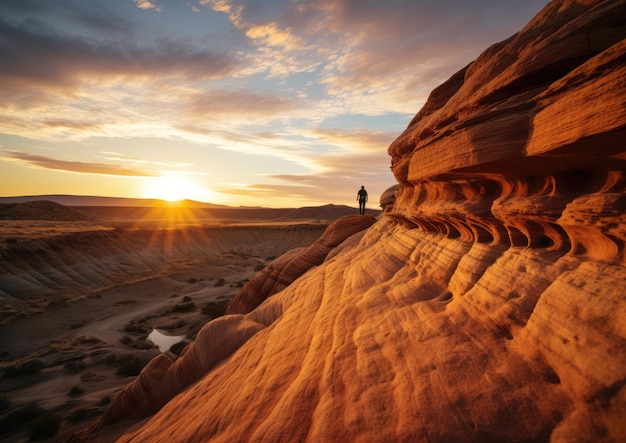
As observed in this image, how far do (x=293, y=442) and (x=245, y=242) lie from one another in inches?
2801

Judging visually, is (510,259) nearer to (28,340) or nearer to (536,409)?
(536,409)

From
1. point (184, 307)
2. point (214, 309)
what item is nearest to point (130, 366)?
point (214, 309)

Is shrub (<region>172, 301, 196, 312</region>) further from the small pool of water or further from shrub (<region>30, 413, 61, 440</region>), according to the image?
shrub (<region>30, 413, 61, 440</region>)

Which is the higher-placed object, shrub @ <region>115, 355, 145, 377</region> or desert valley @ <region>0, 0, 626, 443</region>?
desert valley @ <region>0, 0, 626, 443</region>

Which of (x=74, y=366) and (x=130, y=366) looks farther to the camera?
(x=74, y=366)

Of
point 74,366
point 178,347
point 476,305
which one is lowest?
point 178,347

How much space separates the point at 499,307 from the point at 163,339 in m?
23.3

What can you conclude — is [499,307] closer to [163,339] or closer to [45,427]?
[45,427]

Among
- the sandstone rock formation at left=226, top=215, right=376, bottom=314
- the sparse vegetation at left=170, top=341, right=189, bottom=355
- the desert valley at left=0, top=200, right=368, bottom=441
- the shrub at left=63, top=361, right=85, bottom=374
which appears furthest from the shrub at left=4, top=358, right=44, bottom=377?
the sandstone rock formation at left=226, top=215, right=376, bottom=314

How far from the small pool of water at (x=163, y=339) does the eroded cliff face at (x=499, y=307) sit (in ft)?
49.8

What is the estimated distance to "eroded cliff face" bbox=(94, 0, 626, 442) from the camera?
3.01 meters

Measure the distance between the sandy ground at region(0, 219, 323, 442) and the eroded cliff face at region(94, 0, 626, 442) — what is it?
31.2 ft

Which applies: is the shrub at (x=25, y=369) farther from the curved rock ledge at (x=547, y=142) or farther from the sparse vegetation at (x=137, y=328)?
the curved rock ledge at (x=547, y=142)

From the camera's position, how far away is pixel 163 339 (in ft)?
73.1
